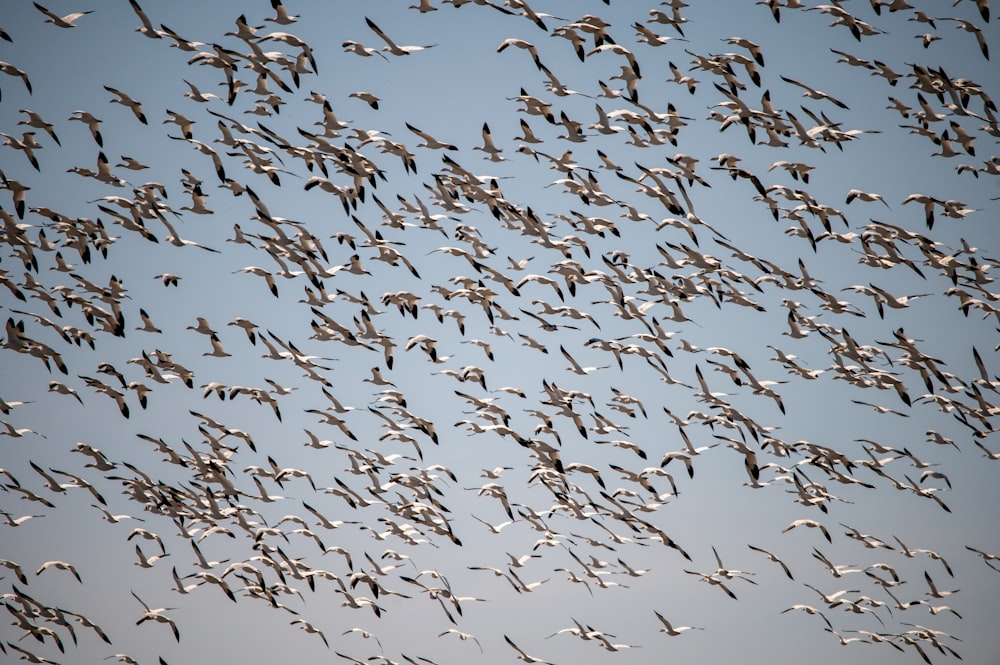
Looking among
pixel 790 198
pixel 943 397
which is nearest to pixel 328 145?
pixel 790 198

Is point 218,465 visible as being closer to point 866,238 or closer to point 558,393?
point 558,393

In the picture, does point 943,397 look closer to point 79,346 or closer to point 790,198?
point 790,198

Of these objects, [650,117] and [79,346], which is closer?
[650,117]

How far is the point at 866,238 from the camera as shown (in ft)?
148

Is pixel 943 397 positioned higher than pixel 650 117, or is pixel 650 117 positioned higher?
pixel 650 117

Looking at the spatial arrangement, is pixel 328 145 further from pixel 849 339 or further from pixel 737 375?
pixel 849 339

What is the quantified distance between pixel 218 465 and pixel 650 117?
869 inches

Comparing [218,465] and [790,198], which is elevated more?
[790,198]

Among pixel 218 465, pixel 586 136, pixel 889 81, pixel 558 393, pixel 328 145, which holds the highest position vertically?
pixel 889 81

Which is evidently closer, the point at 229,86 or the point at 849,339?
the point at 229,86

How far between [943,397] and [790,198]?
395 inches

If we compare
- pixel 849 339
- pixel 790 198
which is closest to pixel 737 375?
pixel 849 339

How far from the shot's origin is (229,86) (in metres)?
44.0

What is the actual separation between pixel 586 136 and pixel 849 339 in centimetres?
1301
